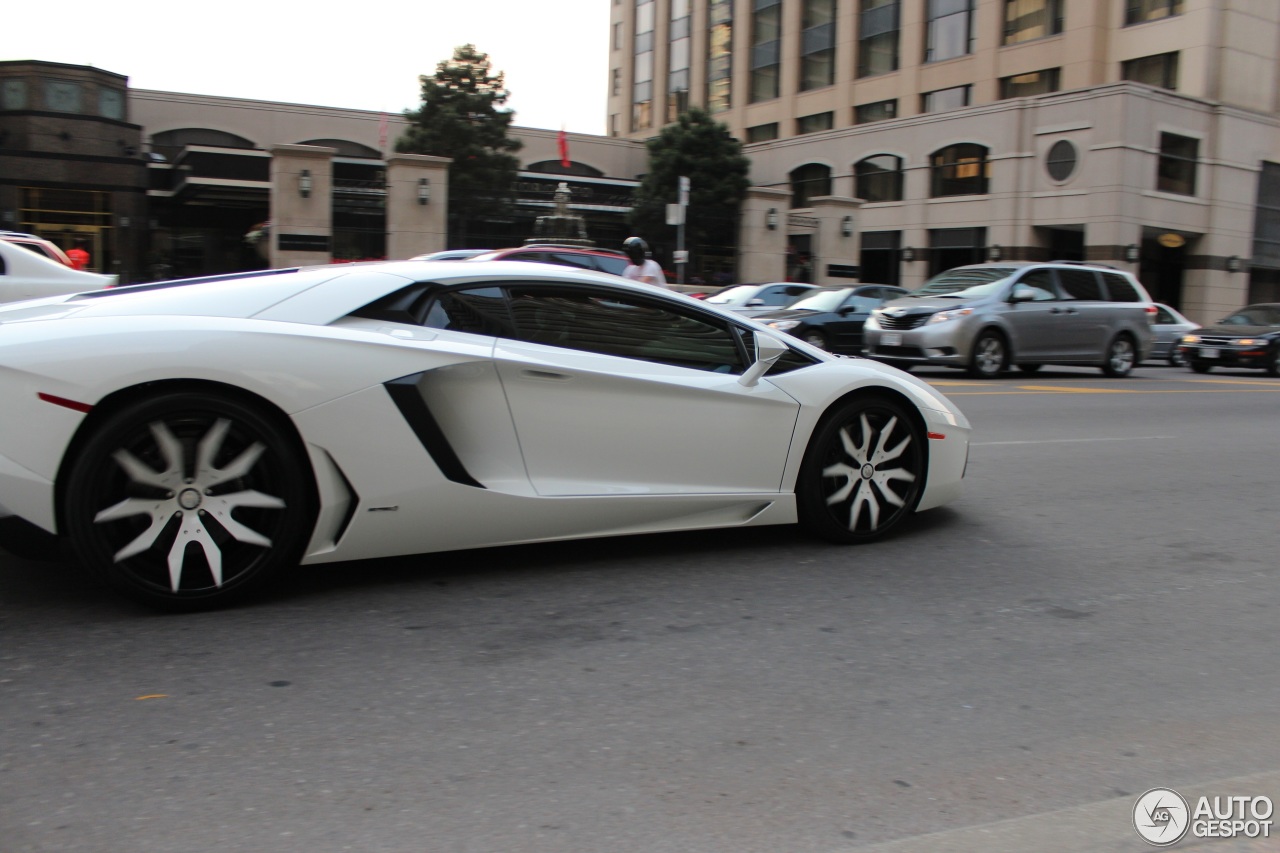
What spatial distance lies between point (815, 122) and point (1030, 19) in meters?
11.9

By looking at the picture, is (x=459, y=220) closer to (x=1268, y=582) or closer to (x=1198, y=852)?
(x=1268, y=582)

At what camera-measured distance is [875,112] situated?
46.4 meters

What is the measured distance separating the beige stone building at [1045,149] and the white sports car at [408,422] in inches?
1066

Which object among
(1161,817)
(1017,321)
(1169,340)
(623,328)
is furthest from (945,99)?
(1161,817)

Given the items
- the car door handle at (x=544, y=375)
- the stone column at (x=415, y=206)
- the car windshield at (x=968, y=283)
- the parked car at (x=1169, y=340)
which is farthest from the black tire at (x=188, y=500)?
the stone column at (x=415, y=206)

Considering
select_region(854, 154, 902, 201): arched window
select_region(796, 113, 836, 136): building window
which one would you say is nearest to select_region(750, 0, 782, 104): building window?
select_region(796, 113, 836, 136): building window

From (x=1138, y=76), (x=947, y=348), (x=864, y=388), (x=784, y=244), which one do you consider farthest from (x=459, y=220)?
(x=864, y=388)

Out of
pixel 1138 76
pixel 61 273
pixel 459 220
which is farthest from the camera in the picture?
pixel 1138 76

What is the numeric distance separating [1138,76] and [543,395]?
38720 mm

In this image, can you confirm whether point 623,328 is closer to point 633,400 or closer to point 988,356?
point 633,400

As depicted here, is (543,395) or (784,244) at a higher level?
(784,244)

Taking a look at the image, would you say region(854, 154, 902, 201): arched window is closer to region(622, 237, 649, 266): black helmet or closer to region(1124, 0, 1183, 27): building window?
region(1124, 0, 1183, 27): building window

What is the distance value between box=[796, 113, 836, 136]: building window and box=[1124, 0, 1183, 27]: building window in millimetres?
13582

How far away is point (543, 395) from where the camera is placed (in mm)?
4395
